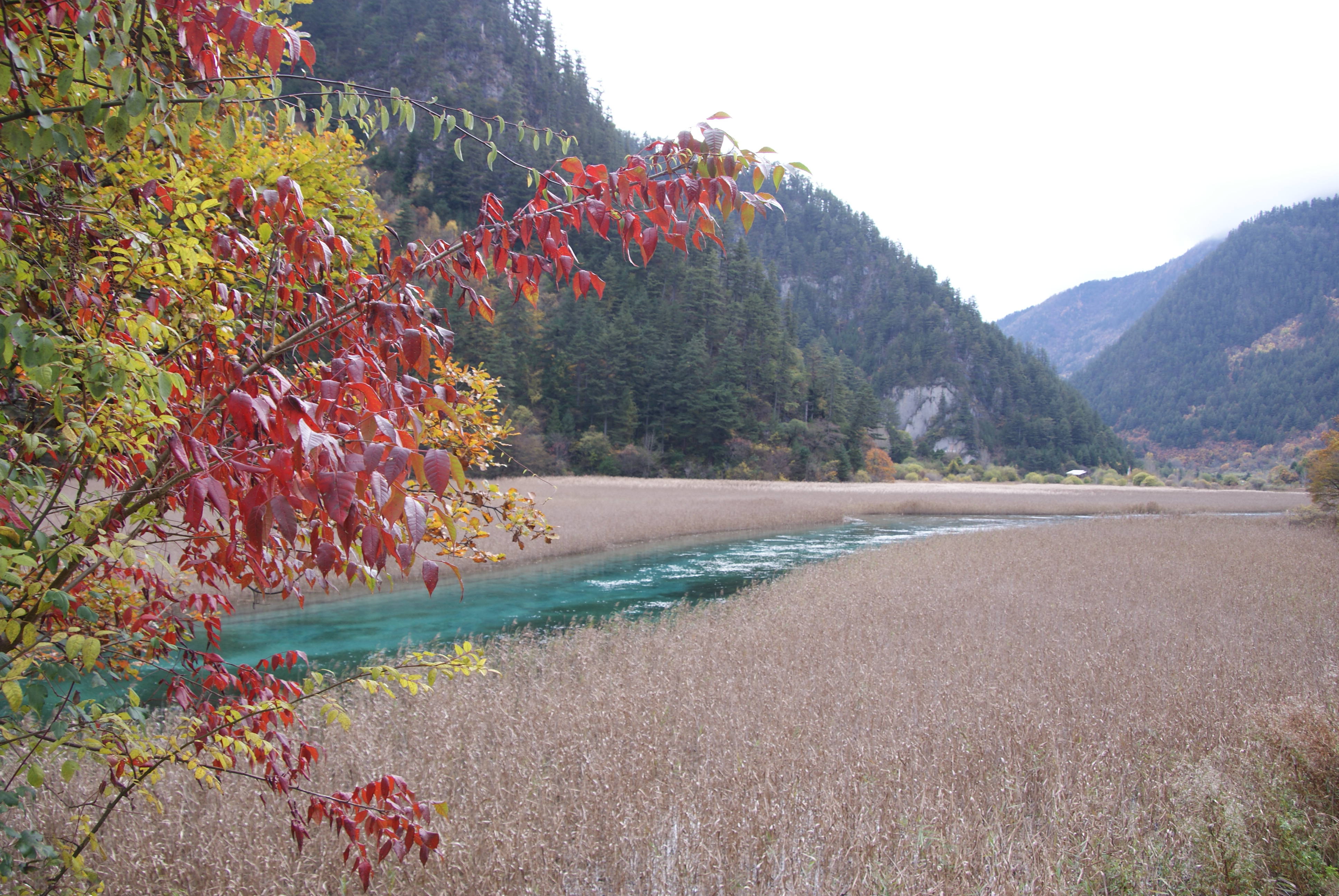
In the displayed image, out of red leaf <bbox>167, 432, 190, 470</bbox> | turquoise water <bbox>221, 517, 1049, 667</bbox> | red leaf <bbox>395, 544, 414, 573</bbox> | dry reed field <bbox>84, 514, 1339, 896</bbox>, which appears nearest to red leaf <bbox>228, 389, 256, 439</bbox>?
red leaf <bbox>167, 432, 190, 470</bbox>

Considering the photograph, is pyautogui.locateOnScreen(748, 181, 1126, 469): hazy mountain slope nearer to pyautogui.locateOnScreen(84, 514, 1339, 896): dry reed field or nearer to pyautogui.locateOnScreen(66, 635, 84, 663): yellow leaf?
pyautogui.locateOnScreen(84, 514, 1339, 896): dry reed field

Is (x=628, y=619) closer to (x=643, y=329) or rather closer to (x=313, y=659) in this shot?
(x=313, y=659)

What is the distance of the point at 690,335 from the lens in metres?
59.6

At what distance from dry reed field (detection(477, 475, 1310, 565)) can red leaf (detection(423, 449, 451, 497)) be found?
1569 cm

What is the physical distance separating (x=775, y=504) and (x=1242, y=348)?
175173 mm

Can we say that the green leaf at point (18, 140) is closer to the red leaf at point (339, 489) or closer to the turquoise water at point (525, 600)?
the red leaf at point (339, 489)

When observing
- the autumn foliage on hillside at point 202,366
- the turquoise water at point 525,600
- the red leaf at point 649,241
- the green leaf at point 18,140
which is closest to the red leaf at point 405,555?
the autumn foliage on hillside at point 202,366

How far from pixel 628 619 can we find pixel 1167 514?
30488 millimetres

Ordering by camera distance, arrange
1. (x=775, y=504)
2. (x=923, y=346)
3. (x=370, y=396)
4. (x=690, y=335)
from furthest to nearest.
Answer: (x=923, y=346) → (x=690, y=335) → (x=775, y=504) → (x=370, y=396)

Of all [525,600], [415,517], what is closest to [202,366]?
[415,517]

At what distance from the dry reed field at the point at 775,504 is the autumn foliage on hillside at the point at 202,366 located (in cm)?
1424

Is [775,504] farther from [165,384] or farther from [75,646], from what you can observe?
[165,384]

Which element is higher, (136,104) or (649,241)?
(136,104)

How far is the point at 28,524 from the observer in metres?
1.44
